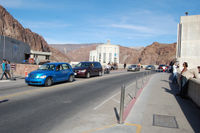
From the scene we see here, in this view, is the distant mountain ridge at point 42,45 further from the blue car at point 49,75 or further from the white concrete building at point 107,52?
the blue car at point 49,75

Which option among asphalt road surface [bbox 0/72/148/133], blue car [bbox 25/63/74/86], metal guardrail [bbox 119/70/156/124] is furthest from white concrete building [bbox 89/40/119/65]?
asphalt road surface [bbox 0/72/148/133]

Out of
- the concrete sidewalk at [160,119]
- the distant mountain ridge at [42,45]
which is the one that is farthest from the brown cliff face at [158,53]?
the concrete sidewalk at [160,119]

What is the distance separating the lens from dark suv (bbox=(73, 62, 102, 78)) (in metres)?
18.5

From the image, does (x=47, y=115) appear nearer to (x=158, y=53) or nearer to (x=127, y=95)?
(x=127, y=95)

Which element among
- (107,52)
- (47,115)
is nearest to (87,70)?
(47,115)

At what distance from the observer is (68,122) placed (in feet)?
17.5

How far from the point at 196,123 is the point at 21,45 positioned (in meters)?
34.2

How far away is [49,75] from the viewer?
12109mm

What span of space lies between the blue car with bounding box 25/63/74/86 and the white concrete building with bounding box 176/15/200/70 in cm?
3188

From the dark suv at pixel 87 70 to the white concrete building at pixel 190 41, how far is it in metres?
25.0

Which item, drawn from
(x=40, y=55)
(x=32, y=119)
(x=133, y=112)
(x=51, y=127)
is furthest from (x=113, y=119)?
(x=40, y=55)

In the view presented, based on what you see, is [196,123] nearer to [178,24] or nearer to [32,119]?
[32,119]

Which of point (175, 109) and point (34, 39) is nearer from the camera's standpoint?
point (175, 109)

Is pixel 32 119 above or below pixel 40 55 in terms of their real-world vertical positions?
below
